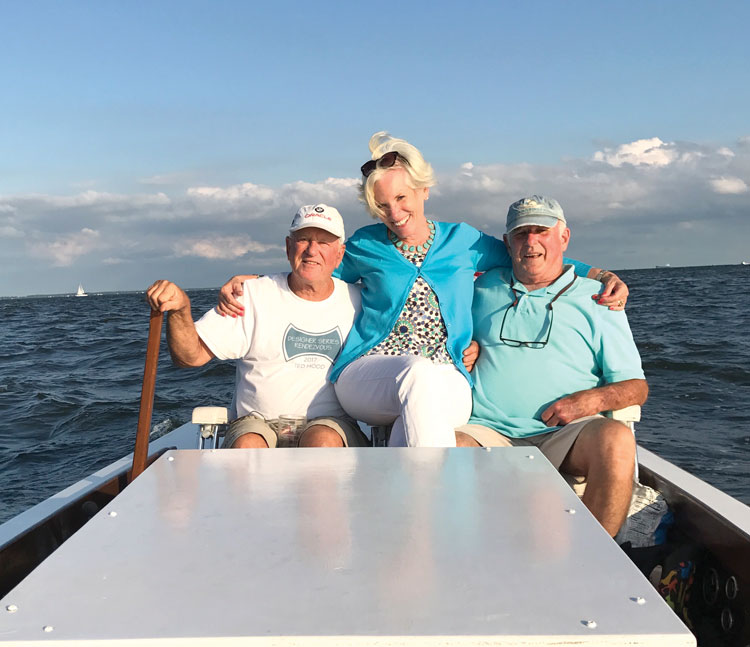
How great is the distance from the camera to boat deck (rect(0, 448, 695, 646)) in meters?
1.18

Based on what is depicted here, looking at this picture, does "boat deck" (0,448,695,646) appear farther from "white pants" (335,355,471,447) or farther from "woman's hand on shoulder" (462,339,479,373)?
"woman's hand on shoulder" (462,339,479,373)

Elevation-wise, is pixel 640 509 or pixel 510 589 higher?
pixel 510 589

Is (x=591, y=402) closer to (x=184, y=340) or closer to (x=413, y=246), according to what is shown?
(x=413, y=246)

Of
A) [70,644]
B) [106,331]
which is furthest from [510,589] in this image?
[106,331]

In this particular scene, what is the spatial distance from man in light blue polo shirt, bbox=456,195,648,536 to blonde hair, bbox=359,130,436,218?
443 millimetres

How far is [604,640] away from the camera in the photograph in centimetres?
115

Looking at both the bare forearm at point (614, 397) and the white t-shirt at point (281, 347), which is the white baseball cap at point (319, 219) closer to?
the white t-shirt at point (281, 347)

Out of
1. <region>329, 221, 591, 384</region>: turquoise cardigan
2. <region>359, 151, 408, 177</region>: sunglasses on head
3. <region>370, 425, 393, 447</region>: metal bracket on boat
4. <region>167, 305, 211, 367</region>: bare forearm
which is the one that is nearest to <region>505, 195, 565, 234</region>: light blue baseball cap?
<region>329, 221, 591, 384</region>: turquoise cardigan

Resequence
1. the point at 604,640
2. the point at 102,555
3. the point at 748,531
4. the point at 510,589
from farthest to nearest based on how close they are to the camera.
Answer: the point at 748,531
the point at 102,555
the point at 510,589
the point at 604,640

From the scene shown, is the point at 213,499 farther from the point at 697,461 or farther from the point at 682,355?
the point at 682,355

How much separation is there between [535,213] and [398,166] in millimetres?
639

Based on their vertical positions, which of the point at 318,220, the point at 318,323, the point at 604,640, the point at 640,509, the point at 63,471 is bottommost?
the point at 63,471

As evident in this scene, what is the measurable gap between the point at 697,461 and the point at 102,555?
6428 mm

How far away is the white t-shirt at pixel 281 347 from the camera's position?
3250mm
